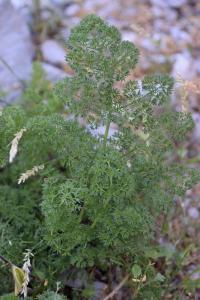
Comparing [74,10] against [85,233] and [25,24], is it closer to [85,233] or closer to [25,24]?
[25,24]

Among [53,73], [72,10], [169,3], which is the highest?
[169,3]

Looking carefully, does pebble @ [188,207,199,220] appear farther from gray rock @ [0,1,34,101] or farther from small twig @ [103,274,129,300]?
gray rock @ [0,1,34,101]

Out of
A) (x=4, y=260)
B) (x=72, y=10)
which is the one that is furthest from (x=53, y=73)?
(x=4, y=260)

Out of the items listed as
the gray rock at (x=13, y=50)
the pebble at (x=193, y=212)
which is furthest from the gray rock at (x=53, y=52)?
the pebble at (x=193, y=212)

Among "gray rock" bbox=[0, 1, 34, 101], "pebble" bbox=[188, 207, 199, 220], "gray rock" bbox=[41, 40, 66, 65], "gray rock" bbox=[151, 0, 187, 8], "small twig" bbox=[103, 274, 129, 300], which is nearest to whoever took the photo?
"small twig" bbox=[103, 274, 129, 300]

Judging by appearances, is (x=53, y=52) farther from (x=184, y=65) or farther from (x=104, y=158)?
(x=104, y=158)

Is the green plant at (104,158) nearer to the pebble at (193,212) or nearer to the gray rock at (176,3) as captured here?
the pebble at (193,212)

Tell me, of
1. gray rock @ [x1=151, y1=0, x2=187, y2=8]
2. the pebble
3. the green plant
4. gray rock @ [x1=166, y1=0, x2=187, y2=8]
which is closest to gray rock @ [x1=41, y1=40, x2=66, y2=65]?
gray rock @ [x1=151, y1=0, x2=187, y2=8]

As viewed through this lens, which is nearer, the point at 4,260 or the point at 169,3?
the point at 4,260
